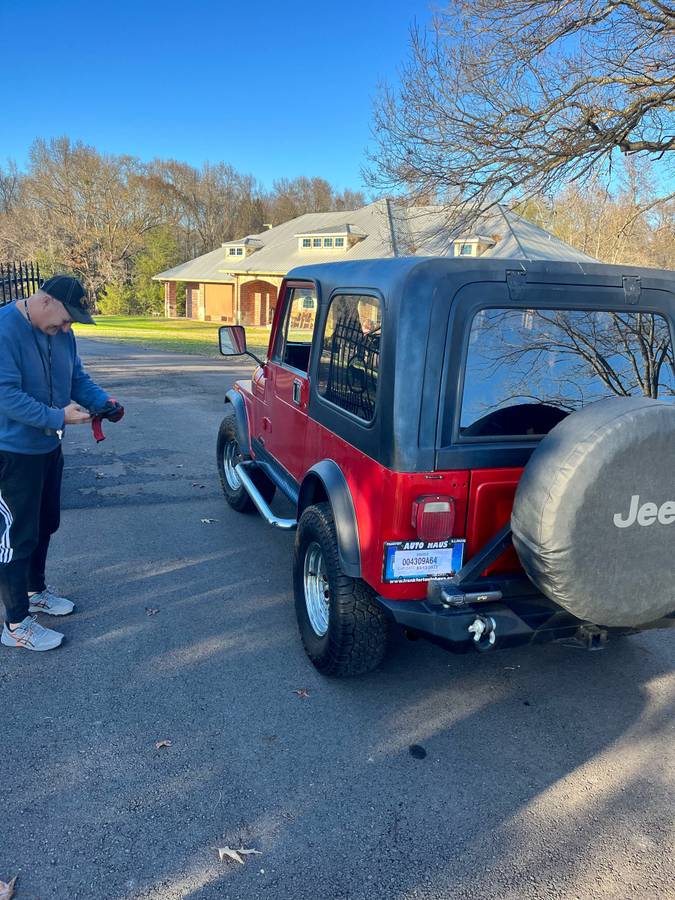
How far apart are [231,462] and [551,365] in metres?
3.79

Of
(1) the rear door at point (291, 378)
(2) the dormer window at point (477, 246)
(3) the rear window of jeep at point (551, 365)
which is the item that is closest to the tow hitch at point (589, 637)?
(3) the rear window of jeep at point (551, 365)

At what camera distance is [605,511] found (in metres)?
2.43

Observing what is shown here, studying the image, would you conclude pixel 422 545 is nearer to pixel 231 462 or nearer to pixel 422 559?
pixel 422 559

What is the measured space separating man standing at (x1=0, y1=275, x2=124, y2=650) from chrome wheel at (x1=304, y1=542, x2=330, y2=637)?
55.6 inches

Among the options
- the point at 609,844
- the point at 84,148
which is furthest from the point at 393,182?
the point at 84,148

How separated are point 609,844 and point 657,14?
13.5 meters

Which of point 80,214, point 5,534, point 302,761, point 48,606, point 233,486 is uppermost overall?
point 80,214

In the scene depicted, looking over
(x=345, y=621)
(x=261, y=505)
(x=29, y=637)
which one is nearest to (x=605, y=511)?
(x=345, y=621)

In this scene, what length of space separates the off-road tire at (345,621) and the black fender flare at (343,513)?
11 cm

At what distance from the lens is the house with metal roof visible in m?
29.5

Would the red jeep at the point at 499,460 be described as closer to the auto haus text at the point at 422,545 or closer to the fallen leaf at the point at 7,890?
the auto haus text at the point at 422,545

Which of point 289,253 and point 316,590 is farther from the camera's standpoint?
point 289,253

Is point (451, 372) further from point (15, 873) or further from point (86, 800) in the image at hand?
point (15, 873)

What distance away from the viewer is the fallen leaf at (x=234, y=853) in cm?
230
